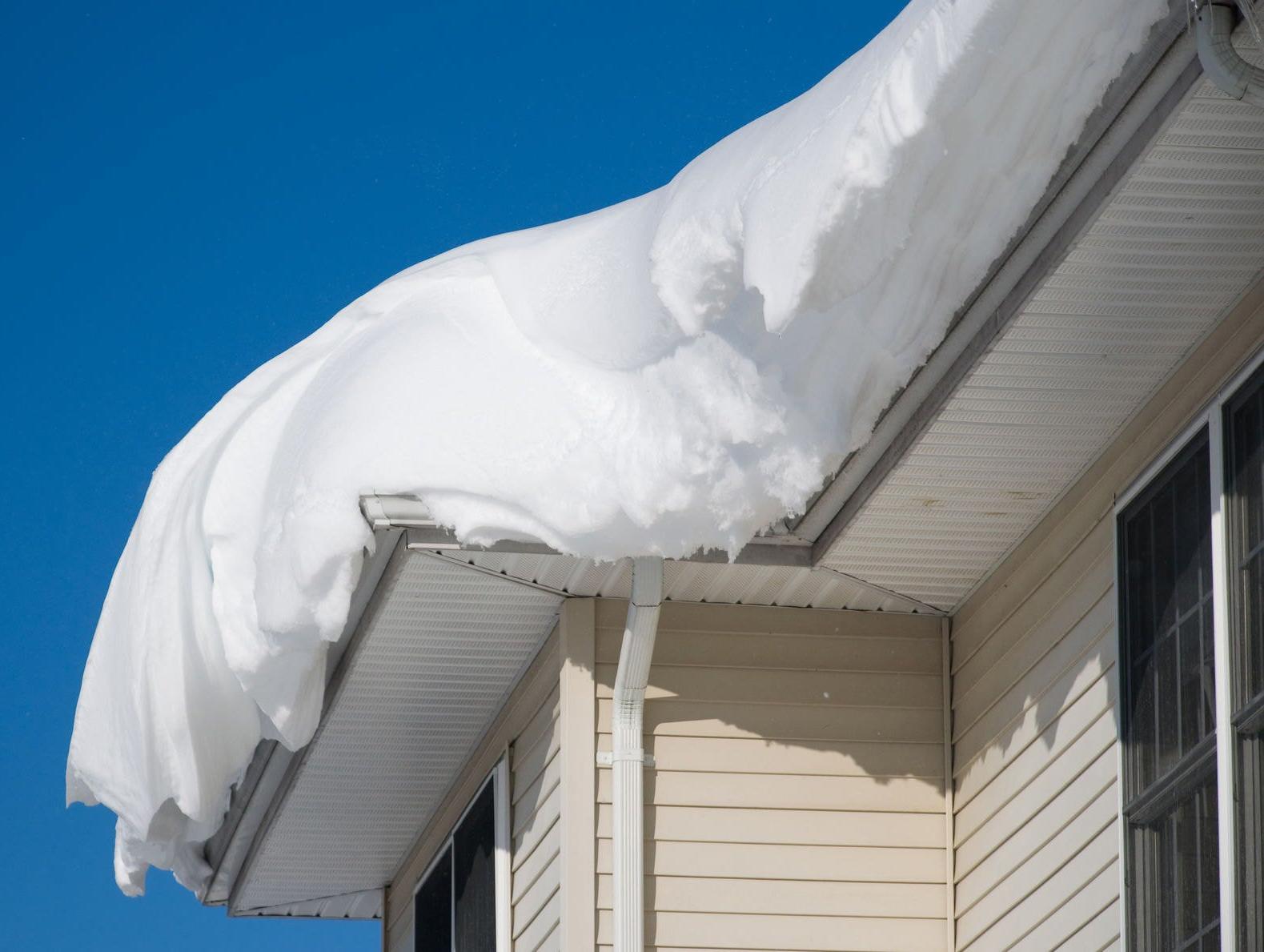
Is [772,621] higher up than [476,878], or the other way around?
[772,621]

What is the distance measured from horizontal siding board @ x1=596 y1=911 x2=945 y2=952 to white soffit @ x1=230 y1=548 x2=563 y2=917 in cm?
112

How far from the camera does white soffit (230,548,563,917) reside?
273 inches

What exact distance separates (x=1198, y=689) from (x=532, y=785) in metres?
2.79

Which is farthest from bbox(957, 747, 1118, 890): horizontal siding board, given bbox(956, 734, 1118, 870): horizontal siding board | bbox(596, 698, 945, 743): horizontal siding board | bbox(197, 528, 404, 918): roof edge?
bbox(197, 528, 404, 918): roof edge

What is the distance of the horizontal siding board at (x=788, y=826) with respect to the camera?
685 cm

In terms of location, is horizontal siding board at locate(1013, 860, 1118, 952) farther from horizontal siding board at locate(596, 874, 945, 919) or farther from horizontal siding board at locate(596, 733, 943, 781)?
horizontal siding board at locate(596, 733, 943, 781)

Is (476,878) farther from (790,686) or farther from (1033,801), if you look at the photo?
(1033,801)

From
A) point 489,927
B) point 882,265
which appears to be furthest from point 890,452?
point 489,927

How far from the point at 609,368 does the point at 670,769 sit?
1519 mm

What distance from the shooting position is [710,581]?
6957 millimetres

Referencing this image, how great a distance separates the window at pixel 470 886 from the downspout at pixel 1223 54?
4.36 metres

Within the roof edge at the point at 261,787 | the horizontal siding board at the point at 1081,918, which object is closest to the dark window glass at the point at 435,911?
the roof edge at the point at 261,787

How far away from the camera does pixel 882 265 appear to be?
198 inches

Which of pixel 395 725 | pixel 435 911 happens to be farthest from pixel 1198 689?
pixel 435 911
